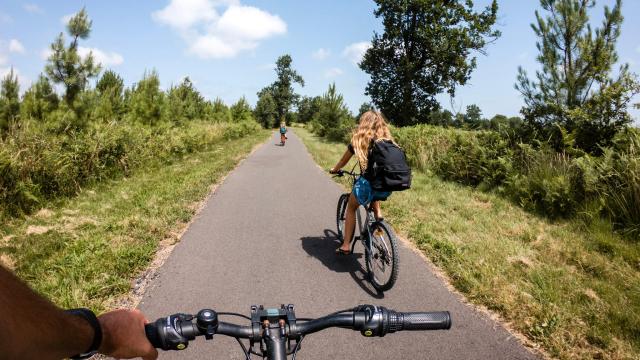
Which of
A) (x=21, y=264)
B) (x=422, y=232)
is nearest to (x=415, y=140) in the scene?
(x=422, y=232)

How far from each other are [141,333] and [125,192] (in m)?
9.21

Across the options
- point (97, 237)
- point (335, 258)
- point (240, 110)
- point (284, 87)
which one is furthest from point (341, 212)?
point (284, 87)

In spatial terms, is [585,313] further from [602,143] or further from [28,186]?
[28,186]

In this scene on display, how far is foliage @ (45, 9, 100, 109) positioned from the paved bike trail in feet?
29.4

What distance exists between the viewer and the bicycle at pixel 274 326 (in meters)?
1.47

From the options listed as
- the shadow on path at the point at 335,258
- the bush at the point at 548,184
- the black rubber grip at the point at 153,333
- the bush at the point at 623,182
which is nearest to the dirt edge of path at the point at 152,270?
the shadow on path at the point at 335,258

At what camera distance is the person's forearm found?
0.82m

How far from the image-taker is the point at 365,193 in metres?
5.30

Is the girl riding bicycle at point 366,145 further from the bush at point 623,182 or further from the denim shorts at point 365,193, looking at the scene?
the bush at point 623,182

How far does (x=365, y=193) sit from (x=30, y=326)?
4.59 metres

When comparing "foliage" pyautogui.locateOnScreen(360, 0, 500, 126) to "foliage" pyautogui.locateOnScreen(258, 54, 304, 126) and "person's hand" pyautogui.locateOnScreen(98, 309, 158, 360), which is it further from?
"foliage" pyautogui.locateOnScreen(258, 54, 304, 126)

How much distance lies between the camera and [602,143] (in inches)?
317

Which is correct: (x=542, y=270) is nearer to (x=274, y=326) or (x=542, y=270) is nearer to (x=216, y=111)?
(x=274, y=326)

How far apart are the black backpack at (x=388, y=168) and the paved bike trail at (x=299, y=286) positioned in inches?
53.7
